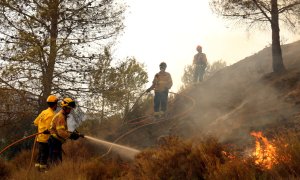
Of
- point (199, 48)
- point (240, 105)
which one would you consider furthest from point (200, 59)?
point (240, 105)

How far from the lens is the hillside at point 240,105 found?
29.7 feet

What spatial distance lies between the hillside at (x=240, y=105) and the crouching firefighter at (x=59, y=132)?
387cm

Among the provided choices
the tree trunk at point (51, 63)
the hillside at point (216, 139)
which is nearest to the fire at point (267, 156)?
the hillside at point (216, 139)

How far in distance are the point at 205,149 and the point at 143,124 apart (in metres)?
8.20

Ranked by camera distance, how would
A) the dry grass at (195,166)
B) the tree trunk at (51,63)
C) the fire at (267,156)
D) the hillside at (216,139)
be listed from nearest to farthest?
the dry grass at (195,166) < the fire at (267,156) < the hillside at (216,139) < the tree trunk at (51,63)

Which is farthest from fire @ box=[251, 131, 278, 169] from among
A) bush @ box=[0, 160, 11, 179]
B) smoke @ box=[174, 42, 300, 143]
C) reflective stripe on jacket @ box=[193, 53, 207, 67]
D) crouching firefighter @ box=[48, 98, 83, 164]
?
reflective stripe on jacket @ box=[193, 53, 207, 67]

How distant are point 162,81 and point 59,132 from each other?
19.8 ft

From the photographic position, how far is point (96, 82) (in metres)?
11.6

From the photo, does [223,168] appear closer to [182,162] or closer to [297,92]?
[182,162]

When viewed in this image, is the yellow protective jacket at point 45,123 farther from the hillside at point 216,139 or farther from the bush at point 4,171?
the bush at point 4,171

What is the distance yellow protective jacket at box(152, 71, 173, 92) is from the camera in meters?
12.8

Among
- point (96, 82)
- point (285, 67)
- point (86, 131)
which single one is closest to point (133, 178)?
point (96, 82)

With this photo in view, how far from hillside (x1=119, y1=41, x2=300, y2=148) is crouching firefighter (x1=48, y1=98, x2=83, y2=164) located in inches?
152

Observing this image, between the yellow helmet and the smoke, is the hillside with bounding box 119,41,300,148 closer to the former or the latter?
the smoke
